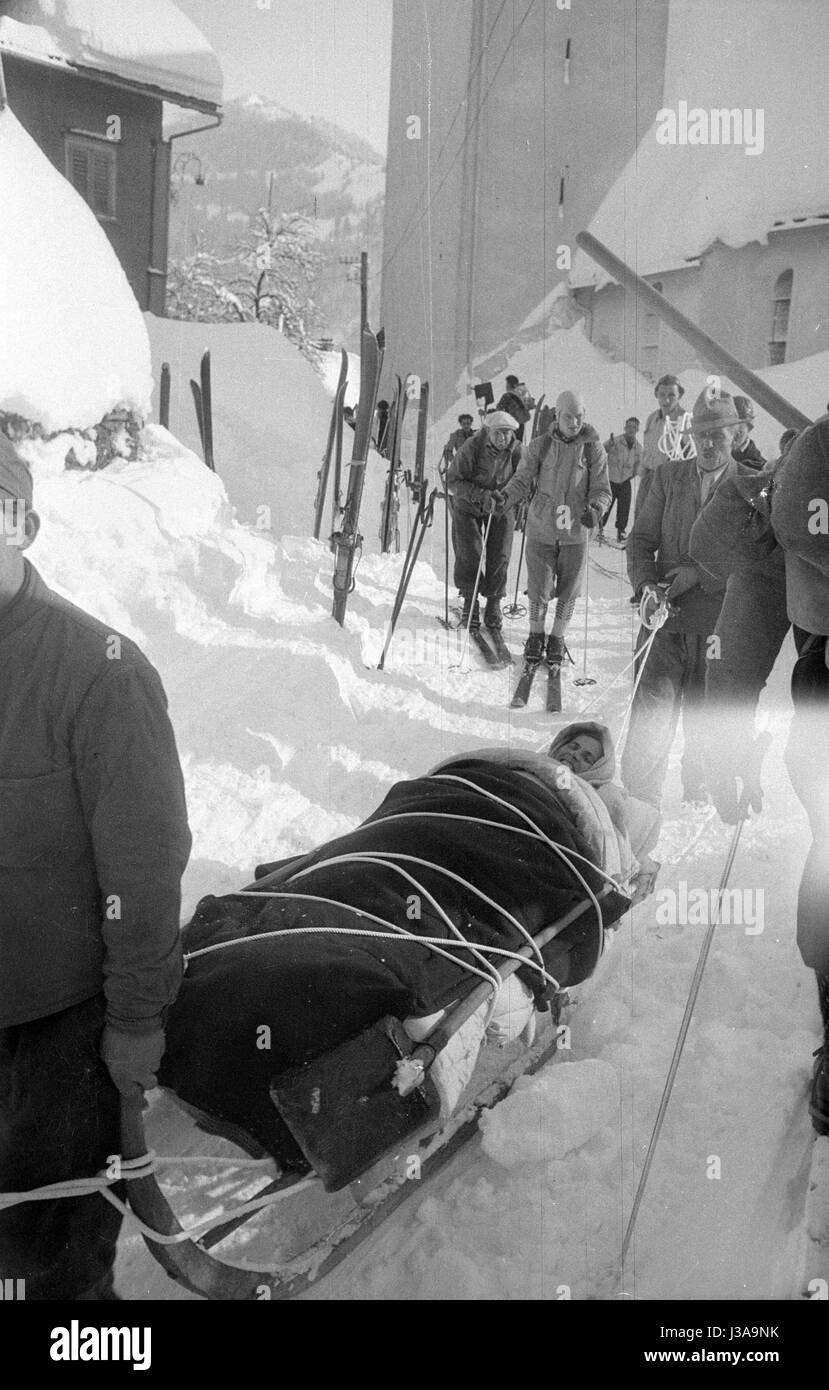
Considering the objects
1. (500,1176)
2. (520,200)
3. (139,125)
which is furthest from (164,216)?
(500,1176)

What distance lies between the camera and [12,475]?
3.42ft

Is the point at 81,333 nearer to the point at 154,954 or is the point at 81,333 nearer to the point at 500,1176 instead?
the point at 154,954

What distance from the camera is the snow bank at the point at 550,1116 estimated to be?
1.53m

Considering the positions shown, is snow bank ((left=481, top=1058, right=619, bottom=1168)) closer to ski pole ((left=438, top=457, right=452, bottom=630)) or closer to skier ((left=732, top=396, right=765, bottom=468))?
skier ((left=732, top=396, right=765, bottom=468))

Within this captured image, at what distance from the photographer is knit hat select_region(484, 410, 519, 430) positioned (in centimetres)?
439

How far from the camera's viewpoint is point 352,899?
4.85 ft

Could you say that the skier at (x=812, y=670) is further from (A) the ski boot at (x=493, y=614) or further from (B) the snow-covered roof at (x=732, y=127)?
(A) the ski boot at (x=493, y=614)

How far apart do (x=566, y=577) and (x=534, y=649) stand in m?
0.37

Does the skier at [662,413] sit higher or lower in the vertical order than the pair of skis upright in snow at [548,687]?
higher

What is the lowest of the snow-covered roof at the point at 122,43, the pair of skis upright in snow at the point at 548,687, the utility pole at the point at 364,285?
the pair of skis upright in snow at the point at 548,687

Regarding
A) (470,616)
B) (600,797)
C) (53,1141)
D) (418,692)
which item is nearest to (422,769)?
(418,692)

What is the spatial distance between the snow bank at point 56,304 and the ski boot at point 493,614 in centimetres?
182

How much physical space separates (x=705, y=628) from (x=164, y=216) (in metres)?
1.96

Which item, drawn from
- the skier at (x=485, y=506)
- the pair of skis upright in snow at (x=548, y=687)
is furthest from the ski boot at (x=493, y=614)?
the pair of skis upright in snow at (x=548, y=687)
